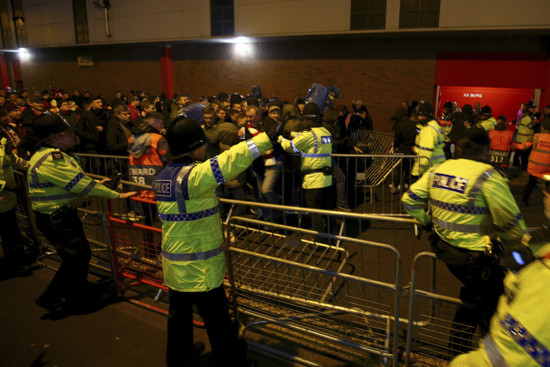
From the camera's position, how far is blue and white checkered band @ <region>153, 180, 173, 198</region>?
2.80 meters

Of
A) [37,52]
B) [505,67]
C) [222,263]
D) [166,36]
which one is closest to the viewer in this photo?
[222,263]

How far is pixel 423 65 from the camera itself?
15.0m

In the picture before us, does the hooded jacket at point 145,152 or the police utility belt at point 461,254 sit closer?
the police utility belt at point 461,254

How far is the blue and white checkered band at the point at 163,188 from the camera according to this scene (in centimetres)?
280

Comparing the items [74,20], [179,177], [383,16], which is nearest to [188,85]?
[74,20]

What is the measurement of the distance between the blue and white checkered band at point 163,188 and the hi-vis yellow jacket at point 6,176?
326 cm

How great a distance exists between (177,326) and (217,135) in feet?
12.2

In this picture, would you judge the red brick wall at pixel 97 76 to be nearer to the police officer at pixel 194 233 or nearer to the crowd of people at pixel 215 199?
the crowd of people at pixel 215 199

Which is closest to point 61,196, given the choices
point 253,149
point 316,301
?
point 253,149

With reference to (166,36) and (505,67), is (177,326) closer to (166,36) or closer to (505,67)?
(505,67)

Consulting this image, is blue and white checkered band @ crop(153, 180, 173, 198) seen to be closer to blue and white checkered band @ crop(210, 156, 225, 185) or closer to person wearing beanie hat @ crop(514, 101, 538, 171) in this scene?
blue and white checkered band @ crop(210, 156, 225, 185)

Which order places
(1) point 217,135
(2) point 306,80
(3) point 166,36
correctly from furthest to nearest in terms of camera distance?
(3) point 166,36, (2) point 306,80, (1) point 217,135

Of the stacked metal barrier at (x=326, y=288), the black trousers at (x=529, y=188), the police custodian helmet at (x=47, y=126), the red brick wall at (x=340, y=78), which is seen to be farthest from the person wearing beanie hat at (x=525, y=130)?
the police custodian helmet at (x=47, y=126)

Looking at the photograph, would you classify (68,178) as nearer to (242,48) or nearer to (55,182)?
(55,182)
